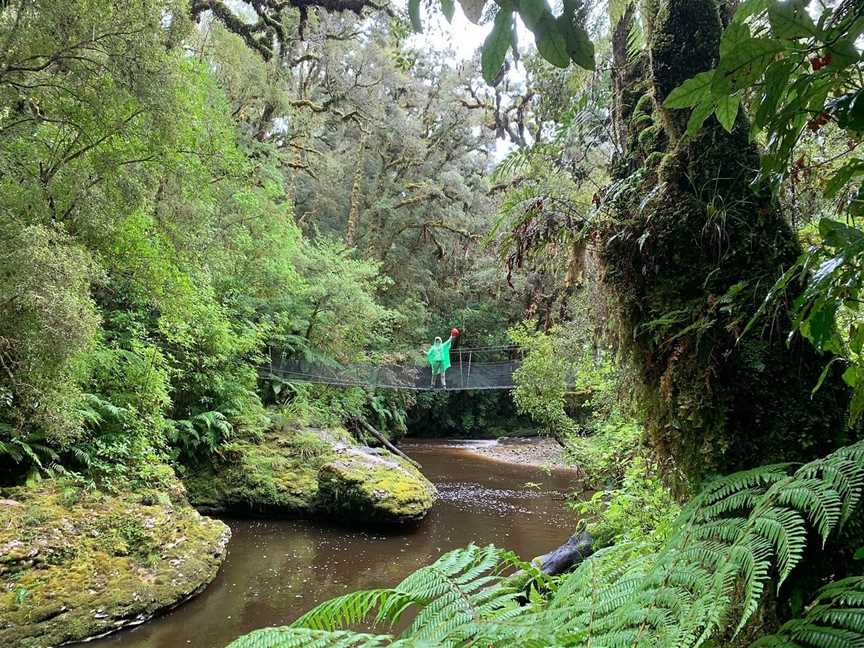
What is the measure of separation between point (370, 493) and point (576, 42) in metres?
6.06

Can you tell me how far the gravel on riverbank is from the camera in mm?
11805

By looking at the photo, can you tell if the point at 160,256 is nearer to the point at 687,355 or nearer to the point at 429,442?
the point at 687,355

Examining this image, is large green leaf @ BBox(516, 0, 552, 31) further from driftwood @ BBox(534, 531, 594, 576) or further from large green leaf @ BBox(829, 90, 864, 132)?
driftwood @ BBox(534, 531, 594, 576)

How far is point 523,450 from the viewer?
1354cm

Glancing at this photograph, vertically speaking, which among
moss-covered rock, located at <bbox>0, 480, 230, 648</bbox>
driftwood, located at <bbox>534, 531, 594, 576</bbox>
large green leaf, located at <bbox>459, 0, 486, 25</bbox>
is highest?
large green leaf, located at <bbox>459, 0, 486, 25</bbox>

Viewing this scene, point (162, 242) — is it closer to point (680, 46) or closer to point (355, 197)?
point (680, 46)

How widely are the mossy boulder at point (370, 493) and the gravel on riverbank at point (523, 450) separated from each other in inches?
198

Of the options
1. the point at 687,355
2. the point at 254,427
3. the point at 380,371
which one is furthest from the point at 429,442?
the point at 687,355

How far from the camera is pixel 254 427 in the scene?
759 centimetres

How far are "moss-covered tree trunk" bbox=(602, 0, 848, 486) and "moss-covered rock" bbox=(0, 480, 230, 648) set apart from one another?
392cm

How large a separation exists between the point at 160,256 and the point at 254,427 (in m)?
3.34

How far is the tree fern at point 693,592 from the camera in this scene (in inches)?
28.8

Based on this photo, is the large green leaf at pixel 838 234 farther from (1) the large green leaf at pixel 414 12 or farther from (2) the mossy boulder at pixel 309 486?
(2) the mossy boulder at pixel 309 486

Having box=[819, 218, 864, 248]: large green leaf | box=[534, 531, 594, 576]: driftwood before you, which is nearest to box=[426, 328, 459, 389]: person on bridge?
box=[534, 531, 594, 576]: driftwood
